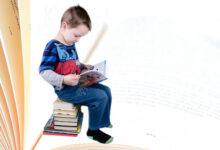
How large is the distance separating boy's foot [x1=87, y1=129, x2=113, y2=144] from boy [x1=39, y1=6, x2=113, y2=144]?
0.10 m

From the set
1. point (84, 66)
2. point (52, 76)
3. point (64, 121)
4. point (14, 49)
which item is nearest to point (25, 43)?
point (14, 49)

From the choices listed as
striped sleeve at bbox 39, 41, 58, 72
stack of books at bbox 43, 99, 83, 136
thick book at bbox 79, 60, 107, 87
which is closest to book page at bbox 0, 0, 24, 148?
striped sleeve at bbox 39, 41, 58, 72

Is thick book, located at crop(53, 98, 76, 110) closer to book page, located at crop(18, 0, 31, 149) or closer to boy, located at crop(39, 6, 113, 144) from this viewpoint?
boy, located at crop(39, 6, 113, 144)

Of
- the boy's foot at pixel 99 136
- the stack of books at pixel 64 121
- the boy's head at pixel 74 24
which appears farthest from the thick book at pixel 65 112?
the boy's head at pixel 74 24

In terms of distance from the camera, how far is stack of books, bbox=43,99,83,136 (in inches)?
57.5

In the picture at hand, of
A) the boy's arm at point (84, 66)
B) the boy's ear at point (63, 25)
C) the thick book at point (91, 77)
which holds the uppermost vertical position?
the boy's ear at point (63, 25)

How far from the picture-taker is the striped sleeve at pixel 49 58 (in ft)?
4.22

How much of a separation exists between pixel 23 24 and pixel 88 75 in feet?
1.39

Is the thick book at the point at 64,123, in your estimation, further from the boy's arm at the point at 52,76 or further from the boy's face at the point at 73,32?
the boy's face at the point at 73,32

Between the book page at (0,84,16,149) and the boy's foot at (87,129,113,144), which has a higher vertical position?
the book page at (0,84,16,149)

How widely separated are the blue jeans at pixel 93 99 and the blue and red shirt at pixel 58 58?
11cm

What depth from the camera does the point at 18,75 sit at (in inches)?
48.5

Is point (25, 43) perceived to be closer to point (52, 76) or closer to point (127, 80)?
point (52, 76)

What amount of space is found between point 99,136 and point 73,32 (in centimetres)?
65
